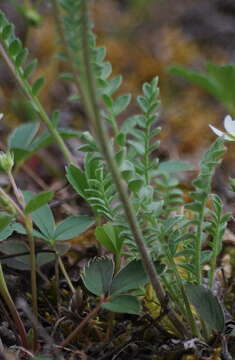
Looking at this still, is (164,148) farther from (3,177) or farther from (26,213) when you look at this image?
(26,213)

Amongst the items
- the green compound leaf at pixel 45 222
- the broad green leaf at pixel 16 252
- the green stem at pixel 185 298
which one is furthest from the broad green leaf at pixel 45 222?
the green stem at pixel 185 298

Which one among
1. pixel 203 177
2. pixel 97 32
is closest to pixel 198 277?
pixel 203 177

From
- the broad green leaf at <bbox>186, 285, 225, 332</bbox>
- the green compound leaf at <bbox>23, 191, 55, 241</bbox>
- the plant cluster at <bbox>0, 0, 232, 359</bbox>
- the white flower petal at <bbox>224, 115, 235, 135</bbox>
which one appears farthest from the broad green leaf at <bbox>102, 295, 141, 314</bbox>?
the white flower petal at <bbox>224, 115, 235, 135</bbox>

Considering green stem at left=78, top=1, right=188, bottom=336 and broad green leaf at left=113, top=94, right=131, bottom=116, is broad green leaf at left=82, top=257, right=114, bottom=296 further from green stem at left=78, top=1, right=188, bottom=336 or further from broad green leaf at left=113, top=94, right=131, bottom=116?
broad green leaf at left=113, top=94, right=131, bottom=116

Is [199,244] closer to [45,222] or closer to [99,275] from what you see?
[99,275]

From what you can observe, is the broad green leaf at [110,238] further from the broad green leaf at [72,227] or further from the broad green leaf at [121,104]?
the broad green leaf at [121,104]

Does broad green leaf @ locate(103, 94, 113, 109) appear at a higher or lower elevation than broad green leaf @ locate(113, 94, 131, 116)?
higher

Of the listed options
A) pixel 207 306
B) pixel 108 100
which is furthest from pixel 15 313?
pixel 108 100
